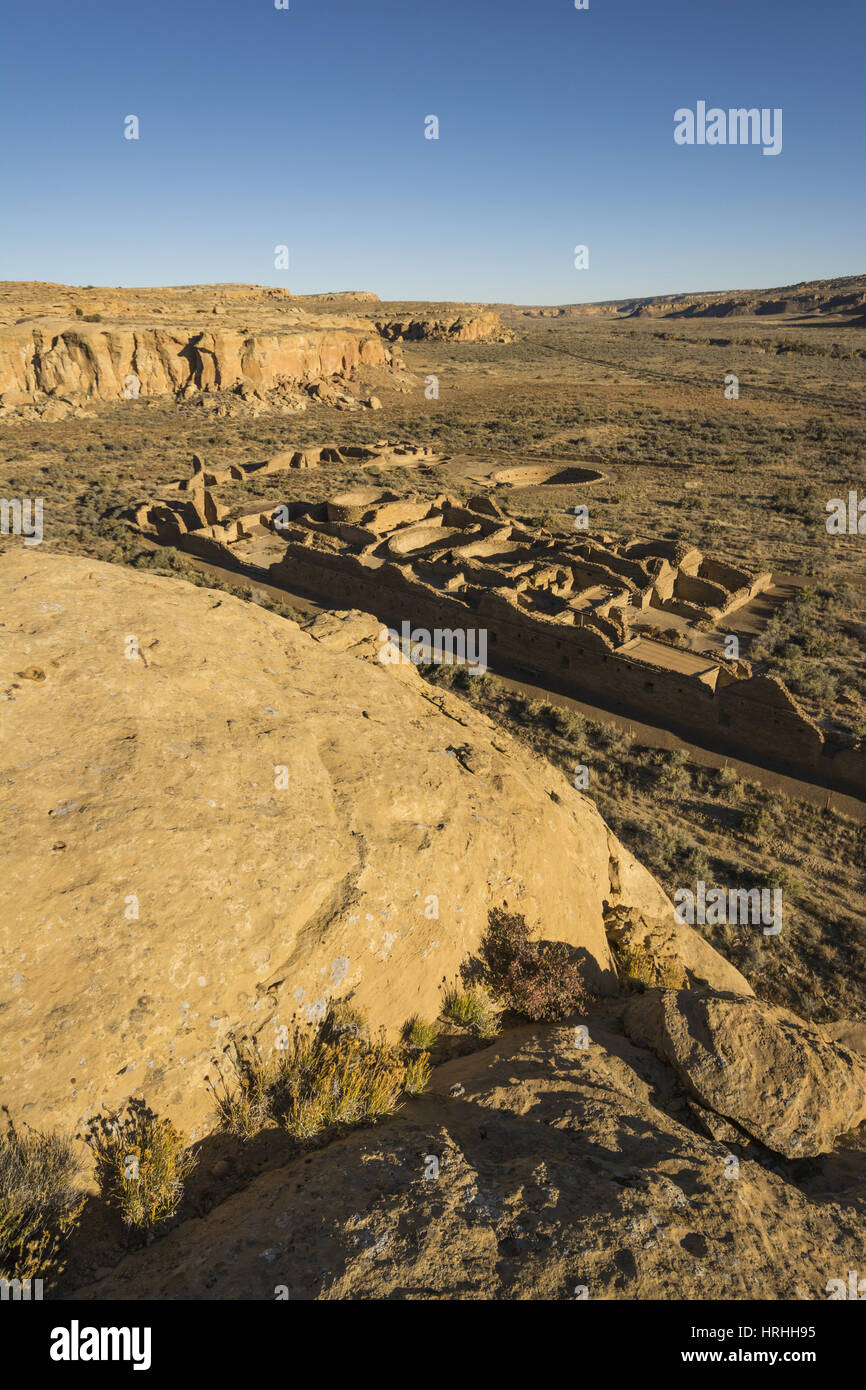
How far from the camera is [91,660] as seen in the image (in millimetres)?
6457

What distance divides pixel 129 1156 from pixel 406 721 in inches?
199

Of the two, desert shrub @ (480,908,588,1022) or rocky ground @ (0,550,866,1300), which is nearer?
rocky ground @ (0,550,866,1300)

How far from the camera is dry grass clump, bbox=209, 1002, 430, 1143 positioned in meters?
4.34

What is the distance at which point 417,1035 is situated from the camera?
5363mm

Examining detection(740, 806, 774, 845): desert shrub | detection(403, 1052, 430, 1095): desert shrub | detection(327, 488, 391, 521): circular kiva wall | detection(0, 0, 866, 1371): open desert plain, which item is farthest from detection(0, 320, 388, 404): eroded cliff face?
detection(403, 1052, 430, 1095): desert shrub

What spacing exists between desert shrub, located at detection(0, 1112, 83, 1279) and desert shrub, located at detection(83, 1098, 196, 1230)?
0.16m

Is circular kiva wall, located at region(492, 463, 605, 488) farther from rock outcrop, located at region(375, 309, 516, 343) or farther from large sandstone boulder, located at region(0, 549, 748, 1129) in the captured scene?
rock outcrop, located at region(375, 309, 516, 343)

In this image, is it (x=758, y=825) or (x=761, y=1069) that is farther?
(x=758, y=825)

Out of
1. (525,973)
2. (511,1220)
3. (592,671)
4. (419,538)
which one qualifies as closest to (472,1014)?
(525,973)

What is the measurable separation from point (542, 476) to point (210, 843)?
39.4 m

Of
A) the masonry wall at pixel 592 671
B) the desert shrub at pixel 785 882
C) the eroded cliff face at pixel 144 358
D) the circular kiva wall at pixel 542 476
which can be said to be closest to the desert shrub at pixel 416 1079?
the desert shrub at pixel 785 882

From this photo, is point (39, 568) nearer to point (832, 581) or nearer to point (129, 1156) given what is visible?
point (129, 1156)

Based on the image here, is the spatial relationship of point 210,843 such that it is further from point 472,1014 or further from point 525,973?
point 525,973
